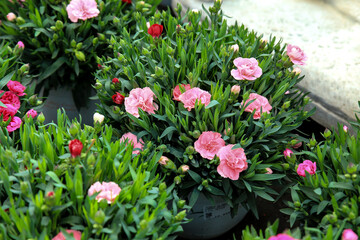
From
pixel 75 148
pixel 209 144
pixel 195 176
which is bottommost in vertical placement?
pixel 195 176

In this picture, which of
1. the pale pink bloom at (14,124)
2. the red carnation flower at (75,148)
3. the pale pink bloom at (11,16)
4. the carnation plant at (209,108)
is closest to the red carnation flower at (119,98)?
the carnation plant at (209,108)

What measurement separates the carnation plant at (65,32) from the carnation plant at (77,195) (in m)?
0.73

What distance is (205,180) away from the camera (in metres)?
1.37

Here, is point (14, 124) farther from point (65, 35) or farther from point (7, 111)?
point (65, 35)

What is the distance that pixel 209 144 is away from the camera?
140cm

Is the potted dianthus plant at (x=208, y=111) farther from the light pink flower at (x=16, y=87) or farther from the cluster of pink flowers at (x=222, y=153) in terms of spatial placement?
the light pink flower at (x=16, y=87)

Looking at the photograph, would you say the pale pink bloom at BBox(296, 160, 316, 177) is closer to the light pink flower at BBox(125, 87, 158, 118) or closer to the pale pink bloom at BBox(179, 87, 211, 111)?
the pale pink bloom at BBox(179, 87, 211, 111)

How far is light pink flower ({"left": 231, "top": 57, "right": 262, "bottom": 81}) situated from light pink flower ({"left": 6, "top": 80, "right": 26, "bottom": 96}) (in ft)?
2.59

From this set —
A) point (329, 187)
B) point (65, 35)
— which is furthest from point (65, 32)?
point (329, 187)

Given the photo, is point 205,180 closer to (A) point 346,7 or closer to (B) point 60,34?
(B) point 60,34

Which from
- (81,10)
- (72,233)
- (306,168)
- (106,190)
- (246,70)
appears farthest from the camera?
(81,10)

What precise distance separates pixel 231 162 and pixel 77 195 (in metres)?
0.51

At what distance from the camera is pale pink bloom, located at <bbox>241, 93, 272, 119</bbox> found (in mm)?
1468

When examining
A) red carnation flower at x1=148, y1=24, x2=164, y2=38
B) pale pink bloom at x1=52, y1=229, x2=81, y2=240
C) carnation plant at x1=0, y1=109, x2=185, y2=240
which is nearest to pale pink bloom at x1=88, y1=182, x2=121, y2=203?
carnation plant at x1=0, y1=109, x2=185, y2=240
